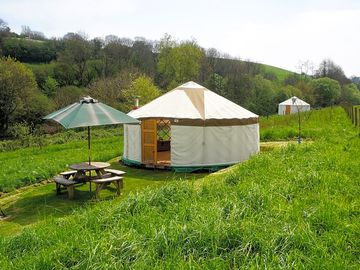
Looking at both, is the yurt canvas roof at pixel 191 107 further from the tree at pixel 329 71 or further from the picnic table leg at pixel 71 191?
the tree at pixel 329 71

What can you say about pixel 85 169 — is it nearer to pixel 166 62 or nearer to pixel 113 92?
pixel 113 92

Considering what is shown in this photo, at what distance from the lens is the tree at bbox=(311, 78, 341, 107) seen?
4566 centimetres

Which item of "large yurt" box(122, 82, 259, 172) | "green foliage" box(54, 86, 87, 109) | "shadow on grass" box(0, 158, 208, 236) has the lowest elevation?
"shadow on grass" box(0, 158, 208, 236)

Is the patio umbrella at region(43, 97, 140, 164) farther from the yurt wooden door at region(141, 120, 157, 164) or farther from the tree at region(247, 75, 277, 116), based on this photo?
the tree at region(247, 75, 277, 116)

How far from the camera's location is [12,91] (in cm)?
2294

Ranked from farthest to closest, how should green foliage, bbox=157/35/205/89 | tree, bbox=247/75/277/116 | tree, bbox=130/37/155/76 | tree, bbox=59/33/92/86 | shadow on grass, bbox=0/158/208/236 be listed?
tree, bbox=130/37/155/76, tree, bbox=59/33/92/86, green foliage, bbox=157/35/205/89, tree, bbox=247/75/277/116, shadow on grass, bbox=0/158/208/236

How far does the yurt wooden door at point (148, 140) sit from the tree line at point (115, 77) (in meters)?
15.4

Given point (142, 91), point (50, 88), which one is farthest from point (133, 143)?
point (50, 88)

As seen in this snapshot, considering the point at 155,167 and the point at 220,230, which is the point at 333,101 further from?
the point at 220,230

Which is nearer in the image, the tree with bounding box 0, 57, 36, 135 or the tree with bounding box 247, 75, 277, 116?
the tree with bounding box 0, 57, 36, 135

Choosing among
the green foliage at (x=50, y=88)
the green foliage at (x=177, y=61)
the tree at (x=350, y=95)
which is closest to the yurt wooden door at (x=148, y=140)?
the green foliage at (x=50, y=88)

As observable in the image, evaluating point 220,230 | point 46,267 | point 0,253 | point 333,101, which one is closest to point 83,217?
point 0,253

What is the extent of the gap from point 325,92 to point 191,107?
1574 inches

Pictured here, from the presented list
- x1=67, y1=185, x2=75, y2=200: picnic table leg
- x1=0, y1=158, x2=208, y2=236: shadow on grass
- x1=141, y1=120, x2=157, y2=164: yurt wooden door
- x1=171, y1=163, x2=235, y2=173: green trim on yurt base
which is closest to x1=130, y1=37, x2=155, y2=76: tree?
x1=141, y1=120, x2=157, y2=164: yurt wooden door
